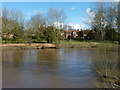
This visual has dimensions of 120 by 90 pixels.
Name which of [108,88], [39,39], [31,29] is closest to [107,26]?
[108,88]

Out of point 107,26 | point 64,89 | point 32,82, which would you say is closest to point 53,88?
point 64,89

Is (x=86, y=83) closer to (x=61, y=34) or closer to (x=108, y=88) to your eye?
(x=108, y=88)

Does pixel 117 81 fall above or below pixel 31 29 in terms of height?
below

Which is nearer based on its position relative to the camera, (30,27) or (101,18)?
(101,18)

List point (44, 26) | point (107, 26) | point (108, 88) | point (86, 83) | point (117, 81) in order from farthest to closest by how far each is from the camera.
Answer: point (44, 26)
point (107, 26)
point (86, 83)
point (117, 81)
point (108, 88)

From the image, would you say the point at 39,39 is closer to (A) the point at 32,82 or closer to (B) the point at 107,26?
(B) the point at 107,26

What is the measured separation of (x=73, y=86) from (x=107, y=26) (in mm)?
11405

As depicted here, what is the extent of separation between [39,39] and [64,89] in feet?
83.6

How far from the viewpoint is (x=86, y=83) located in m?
5.53

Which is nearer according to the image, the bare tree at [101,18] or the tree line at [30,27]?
the bare tree at [101,18]

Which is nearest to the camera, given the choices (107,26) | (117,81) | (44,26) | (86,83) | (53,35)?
(117,81)

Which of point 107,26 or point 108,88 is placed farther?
point 107,26

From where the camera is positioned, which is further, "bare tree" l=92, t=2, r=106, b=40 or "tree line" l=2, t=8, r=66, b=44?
"tree line" l=2, t=8, r=66, b=44

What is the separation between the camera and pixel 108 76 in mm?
5422
